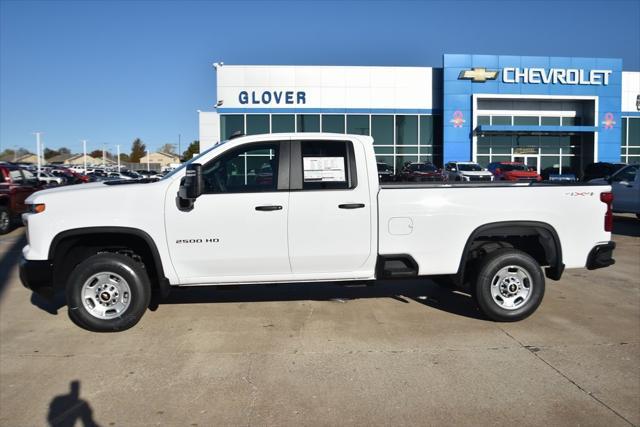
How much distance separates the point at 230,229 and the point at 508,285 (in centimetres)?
305

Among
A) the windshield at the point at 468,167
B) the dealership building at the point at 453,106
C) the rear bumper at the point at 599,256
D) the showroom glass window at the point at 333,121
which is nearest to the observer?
the rear bumper at the point at 599,256

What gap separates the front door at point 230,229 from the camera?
5.20 meters

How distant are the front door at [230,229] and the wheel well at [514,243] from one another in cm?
204

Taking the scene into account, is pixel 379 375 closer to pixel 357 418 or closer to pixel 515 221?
pixel 357 418

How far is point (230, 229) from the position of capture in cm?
522

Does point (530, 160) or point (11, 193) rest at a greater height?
point (530, 160)

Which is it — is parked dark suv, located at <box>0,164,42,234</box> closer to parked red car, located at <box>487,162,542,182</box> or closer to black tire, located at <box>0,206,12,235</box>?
black tire, located at <box>0,206,12,235</box>

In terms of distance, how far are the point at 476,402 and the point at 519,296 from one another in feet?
7.03

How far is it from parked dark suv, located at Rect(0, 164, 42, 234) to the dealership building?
20255 millimetres

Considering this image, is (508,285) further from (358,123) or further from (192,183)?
(358,123)

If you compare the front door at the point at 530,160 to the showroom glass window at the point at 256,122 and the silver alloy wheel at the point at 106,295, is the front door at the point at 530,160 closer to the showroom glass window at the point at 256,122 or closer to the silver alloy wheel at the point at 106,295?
the showroom glass window at the point at 256,122

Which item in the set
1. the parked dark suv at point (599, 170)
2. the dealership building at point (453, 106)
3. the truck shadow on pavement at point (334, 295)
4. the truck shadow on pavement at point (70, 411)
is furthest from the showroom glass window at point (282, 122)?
the truck shadow on pavement at point (70, 411)

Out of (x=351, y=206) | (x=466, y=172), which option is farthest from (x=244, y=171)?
(x=466, y=172)

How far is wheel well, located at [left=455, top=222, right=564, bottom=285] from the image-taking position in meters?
5.62
